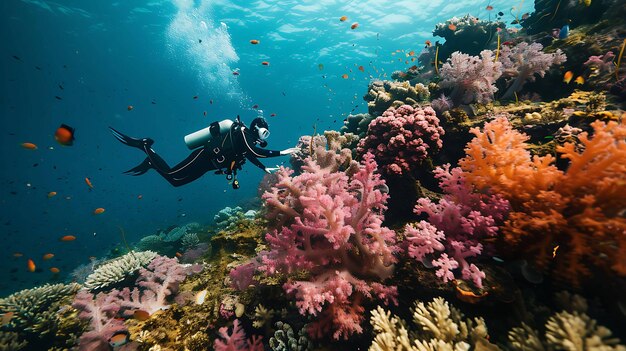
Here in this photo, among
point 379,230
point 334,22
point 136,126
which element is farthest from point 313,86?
point 379,230

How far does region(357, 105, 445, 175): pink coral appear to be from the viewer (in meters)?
4.21

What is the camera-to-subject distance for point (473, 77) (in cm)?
529

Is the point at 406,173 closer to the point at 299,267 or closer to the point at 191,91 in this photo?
the point at 299,267

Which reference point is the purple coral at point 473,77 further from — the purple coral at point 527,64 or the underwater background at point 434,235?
the purple coral at point 527,64

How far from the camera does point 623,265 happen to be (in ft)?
5.60

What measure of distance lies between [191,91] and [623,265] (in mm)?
73221

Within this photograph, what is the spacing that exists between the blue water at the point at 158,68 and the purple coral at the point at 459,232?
9262mm

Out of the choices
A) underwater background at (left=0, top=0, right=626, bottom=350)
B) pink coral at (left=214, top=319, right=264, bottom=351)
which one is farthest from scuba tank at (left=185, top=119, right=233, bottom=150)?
pink coral at (left=214, top=319, right=264, bottom=351)

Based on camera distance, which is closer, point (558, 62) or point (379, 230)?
point (379, 230)

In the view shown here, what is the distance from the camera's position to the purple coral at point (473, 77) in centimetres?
521

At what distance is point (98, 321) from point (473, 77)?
850 cm

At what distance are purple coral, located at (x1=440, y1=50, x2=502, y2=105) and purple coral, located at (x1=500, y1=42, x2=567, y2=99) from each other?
66 centimetres

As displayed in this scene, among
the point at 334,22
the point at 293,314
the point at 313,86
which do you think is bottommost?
Result: the point at 293,314

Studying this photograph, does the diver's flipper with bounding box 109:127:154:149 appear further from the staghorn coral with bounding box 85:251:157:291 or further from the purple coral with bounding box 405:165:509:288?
the purple coral with bounding box 405:165:509:288
